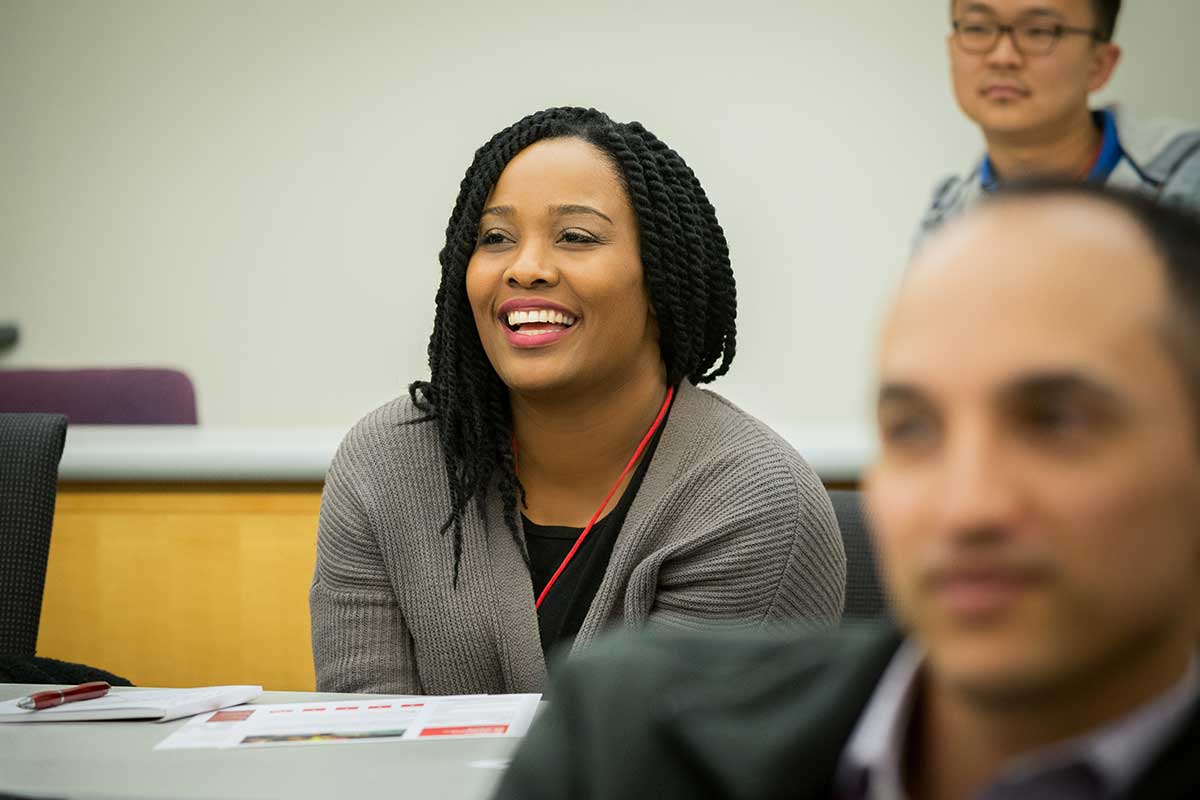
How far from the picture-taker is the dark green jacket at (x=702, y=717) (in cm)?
72

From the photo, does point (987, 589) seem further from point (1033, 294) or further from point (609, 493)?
point (609, 493)

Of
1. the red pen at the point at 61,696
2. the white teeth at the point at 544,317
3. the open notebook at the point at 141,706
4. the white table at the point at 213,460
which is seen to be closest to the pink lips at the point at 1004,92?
the white teeth at the point at 544,317

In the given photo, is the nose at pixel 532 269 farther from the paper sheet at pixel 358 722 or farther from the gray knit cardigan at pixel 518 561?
the paper sheet at pixel 358 722

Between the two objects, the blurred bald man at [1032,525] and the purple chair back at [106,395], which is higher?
the blurred bald man at [1032,525]

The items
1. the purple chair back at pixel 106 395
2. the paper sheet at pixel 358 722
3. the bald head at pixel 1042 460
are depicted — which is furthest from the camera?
the purple chair back at pixel 106 395

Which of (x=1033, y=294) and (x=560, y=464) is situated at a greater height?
(x=1033, y=294)

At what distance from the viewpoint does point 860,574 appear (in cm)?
173

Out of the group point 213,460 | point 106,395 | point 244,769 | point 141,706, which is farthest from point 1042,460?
point 106,395

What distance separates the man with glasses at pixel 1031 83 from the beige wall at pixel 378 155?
10.4 feet

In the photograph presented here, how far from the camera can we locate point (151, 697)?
1.50 meters

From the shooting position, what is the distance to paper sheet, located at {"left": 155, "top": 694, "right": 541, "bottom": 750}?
4.40 ft

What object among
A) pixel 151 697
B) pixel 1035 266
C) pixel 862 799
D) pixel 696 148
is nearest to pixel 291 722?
pixel 151 697

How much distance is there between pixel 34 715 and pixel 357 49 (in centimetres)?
414

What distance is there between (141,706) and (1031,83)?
1.31 m
